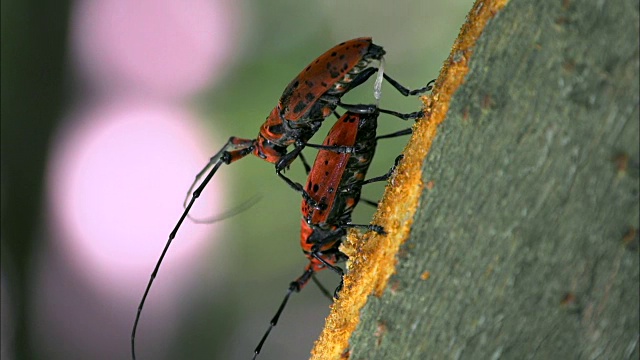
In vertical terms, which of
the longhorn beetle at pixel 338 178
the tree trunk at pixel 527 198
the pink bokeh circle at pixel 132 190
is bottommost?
the tree trunk at pixel 527 198

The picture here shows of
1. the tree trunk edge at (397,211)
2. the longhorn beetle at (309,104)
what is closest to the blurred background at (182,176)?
the longhorn beetle at (309,104)

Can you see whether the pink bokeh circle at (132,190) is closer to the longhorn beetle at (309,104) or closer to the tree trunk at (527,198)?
the longhorn beetle at (309,104)

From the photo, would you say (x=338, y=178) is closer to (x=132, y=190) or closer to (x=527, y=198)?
(x=527, y=198)

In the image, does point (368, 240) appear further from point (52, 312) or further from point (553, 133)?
point (52, 312)

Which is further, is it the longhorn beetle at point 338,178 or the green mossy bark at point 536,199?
the longhorn beetle at point 338,178

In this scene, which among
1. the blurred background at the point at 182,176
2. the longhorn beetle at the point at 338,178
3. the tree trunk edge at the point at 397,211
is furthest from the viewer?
the blurred background at the point at 182,176

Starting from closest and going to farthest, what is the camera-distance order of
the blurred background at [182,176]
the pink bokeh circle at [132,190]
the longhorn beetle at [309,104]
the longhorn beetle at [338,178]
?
the longhorn beetle at [309,104] < the longhorn beetle at [338,178] < the blurred background at [182,176] < the pink bokeh circle at [132,190]

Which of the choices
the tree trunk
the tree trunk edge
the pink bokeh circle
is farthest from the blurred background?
the tree trunk
